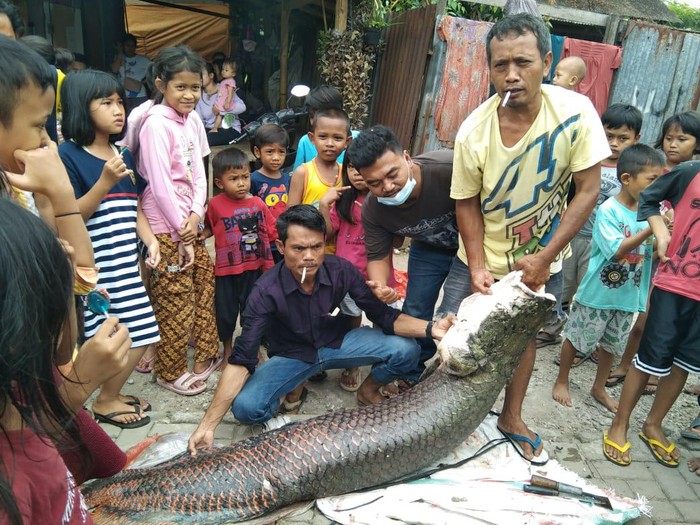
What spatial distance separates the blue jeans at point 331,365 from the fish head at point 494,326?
0.54 meters

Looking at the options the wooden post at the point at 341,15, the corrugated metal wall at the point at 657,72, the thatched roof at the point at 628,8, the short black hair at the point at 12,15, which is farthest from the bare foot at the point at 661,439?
the thatched roof at the point at 628,8

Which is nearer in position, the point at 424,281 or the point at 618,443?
the point at 618,443

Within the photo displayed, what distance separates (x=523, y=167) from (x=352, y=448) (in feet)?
5.40

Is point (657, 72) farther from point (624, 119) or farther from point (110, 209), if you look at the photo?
point (110, 209)

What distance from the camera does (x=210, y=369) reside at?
3838 millimetres

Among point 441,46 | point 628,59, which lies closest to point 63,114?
point 441,46

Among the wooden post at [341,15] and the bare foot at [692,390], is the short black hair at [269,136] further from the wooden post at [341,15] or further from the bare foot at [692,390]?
the bare foot at [692,390]

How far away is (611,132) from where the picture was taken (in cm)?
440

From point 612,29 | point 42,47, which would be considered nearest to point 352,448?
point 42,47

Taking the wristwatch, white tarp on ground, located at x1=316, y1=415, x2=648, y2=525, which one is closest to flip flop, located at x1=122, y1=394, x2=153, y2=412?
white tarp on ground, located at x1=316, y1=415, x2=648, y2=525

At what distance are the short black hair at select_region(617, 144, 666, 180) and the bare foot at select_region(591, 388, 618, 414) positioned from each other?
155 cm

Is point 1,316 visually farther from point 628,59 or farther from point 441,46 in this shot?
point 628,59

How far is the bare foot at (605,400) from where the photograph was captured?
12.2 feet

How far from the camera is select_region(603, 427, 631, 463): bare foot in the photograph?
3.16 metres
